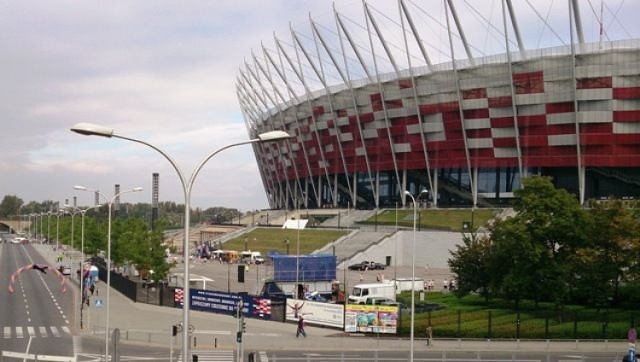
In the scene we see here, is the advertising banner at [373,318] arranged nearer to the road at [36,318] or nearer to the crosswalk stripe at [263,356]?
the crosswalk stripe at [263,356]

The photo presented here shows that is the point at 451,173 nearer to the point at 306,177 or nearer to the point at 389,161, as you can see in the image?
the point at 389,161

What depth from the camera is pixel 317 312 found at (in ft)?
163

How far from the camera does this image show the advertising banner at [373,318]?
1817 inches

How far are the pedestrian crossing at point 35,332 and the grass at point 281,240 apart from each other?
5410cm

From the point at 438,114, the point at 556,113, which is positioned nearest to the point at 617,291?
the point at 556,113

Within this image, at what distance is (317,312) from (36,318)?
19044 millimetres

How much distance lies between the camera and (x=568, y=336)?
44.8 meters

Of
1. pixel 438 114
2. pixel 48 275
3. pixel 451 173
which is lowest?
pixel 48 275

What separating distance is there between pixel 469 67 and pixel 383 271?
31920 mm

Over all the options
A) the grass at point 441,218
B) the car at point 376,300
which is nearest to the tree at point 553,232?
the car at point 376,300

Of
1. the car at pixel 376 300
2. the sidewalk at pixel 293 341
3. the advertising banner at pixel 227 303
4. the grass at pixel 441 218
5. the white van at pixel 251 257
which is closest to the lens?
the sidewalk at pixel 293 341

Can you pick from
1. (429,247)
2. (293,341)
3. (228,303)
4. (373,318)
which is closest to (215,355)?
(293,341)

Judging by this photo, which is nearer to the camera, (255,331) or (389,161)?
(255,331)

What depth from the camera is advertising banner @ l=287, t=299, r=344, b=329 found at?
4841 centimetres
